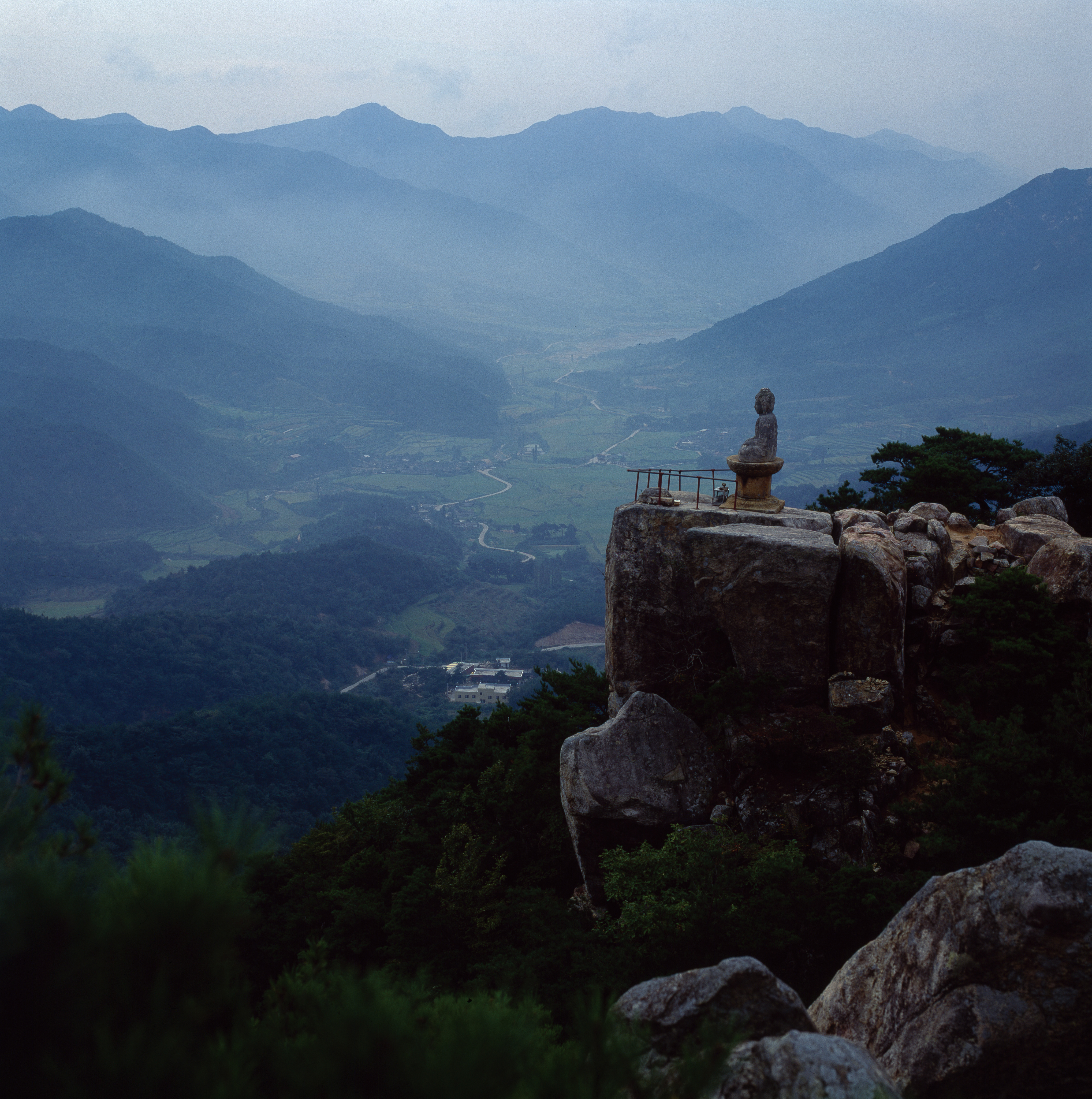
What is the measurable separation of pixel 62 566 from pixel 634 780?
14584cm

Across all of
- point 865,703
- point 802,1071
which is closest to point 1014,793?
point 865,703

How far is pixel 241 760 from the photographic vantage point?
58.2 m

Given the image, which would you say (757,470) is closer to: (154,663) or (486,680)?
(486,680)

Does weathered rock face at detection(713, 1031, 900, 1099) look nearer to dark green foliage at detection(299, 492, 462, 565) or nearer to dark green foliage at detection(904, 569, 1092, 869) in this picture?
dark green foliage at detection(904, 569, 1092, 869)

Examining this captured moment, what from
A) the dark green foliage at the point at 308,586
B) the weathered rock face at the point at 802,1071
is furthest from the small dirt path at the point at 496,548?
the weathered rock face at the point at 802,1071

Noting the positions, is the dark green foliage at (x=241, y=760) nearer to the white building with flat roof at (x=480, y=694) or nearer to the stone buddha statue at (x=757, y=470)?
the white building with flat roof at (x=480, y=694)

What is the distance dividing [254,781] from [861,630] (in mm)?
50247

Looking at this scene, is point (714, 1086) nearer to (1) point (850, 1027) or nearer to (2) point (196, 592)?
(1) point (850, 1027)

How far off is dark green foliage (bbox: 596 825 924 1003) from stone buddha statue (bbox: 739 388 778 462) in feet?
30.1

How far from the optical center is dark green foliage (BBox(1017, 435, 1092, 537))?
29031 millimetres

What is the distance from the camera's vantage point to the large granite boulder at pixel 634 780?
1625 cm

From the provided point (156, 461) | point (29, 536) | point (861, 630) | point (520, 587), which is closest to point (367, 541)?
point (520, 587)

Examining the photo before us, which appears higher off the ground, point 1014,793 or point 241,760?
point 1014,793

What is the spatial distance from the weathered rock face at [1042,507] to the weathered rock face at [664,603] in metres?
6.77
